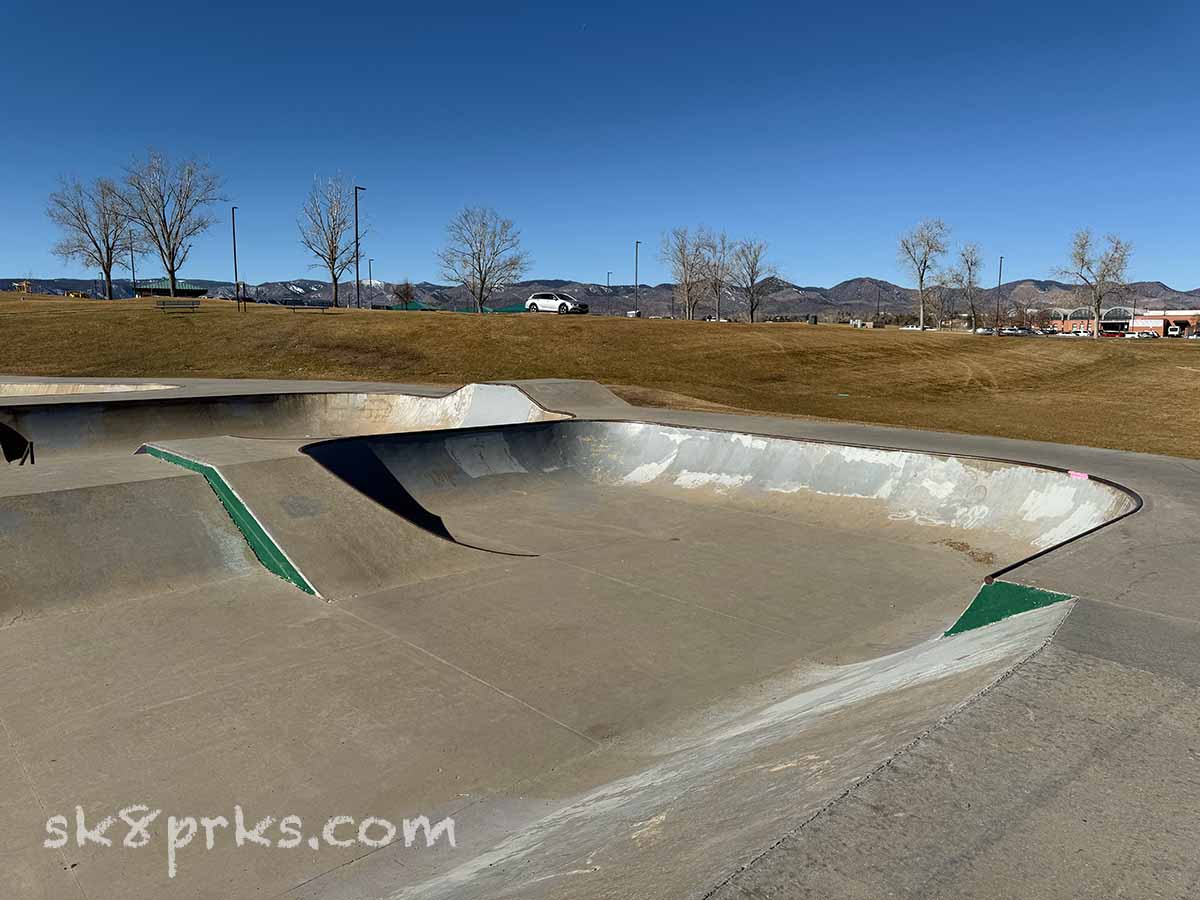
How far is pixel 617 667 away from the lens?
594cm

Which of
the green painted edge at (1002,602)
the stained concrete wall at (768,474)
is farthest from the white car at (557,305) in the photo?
the green painted edge at (1002,602)

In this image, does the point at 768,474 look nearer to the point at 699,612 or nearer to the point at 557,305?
the point at 699,612

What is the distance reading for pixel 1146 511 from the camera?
7582 millimetres

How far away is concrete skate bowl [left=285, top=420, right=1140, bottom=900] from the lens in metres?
3.02

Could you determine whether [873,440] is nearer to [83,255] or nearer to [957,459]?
[957,459]

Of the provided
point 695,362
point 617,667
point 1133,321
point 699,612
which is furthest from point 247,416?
point 1133,321

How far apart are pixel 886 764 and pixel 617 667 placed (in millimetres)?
3285

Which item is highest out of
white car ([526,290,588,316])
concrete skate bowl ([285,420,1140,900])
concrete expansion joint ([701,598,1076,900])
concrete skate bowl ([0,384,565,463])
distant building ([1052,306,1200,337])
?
distant building ([1052,306,1200,337])

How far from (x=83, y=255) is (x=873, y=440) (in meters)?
87.0

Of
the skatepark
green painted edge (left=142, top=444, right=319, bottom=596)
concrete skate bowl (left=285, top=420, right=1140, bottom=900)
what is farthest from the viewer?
green painted edge (left=142, top=444, right=319, bottom=596)

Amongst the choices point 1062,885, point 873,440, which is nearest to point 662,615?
point 1062,885

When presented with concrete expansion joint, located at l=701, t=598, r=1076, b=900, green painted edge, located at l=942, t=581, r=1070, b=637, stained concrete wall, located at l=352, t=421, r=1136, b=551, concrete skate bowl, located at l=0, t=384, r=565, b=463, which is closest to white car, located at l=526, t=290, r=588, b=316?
concrete skate bowl, located at l=0, t=384, r=565, b=463

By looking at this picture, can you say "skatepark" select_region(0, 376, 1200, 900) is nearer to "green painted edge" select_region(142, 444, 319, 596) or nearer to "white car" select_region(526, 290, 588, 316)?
"green painted edge" select_region(142, 444, 319, 596)

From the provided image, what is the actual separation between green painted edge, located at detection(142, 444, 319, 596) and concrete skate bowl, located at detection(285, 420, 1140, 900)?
102 cm
